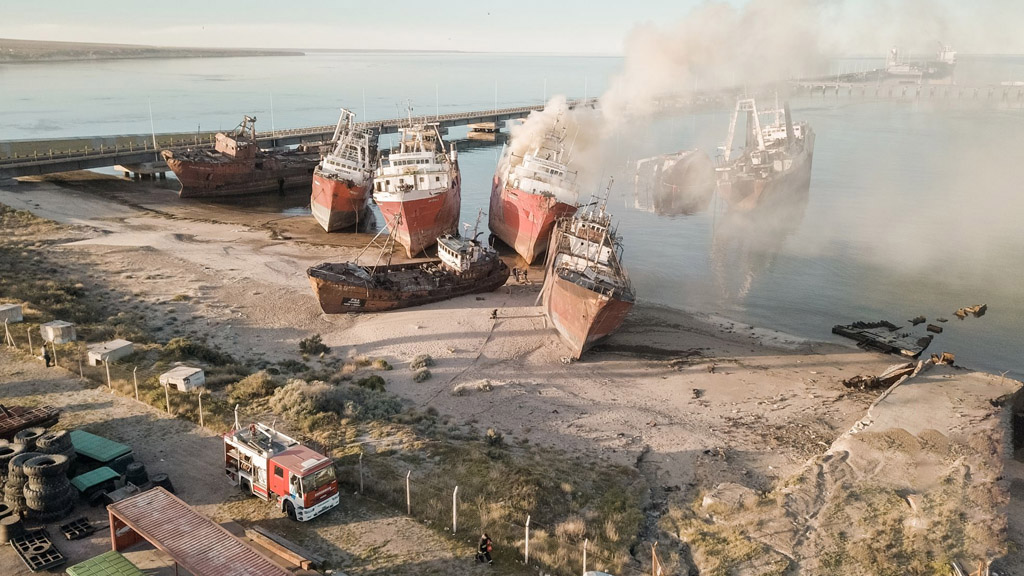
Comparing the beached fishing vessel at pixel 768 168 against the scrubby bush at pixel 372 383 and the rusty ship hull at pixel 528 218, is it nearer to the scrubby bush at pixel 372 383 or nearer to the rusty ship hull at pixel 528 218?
the rusty ship hull at pixel 528 218

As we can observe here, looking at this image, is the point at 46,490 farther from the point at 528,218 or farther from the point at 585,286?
the point at 528,218

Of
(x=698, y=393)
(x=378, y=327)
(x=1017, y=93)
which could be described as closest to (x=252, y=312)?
(x=378, y=327)

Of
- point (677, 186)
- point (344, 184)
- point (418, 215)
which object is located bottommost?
point (677, 186)

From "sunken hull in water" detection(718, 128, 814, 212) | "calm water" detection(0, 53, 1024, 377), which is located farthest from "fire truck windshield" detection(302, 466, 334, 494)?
"sunken hull in water" detection(718, 128, 814, 212)

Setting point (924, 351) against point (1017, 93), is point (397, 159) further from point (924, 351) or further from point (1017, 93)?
point (1017, 93)

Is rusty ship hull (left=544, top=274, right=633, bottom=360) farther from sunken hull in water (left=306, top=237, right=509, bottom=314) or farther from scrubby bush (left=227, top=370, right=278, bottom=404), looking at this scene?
scrubby bush (left=227, top=370, right=278, bottom=404)

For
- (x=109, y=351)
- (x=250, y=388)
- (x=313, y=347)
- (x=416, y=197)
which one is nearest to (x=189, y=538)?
(x=250, y=388)
